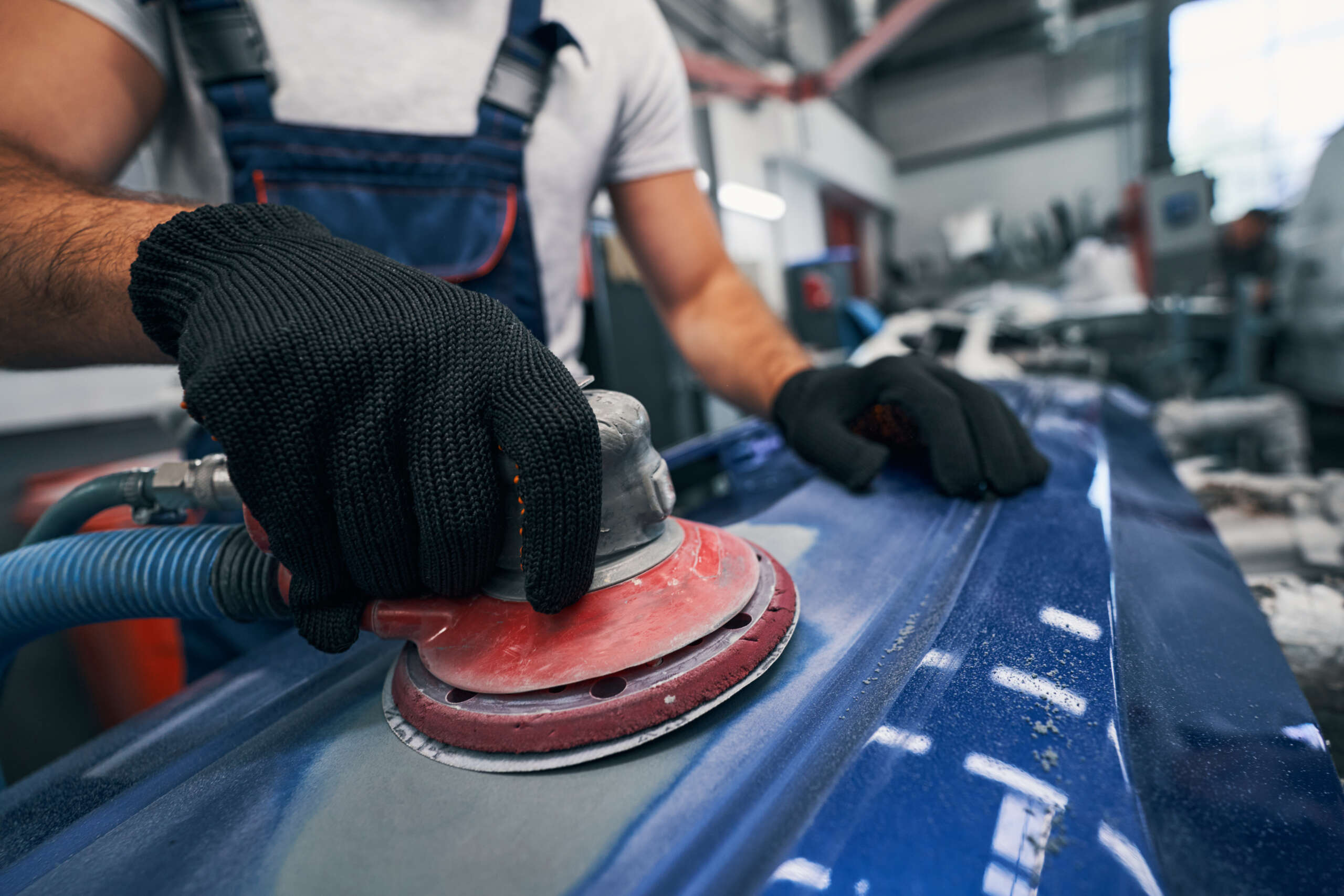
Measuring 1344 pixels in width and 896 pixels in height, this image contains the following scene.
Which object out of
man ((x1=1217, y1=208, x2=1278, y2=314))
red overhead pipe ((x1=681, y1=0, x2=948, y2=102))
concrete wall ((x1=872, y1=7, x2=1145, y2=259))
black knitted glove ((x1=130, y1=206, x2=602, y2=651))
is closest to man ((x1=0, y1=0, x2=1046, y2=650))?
black knitted glove ((x1=130, y1=206, x2=602, y2=651))

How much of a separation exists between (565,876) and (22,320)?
26.9 inches

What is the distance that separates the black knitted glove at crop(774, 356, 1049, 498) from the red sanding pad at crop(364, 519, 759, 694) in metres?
0.41

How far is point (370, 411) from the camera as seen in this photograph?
395 millimetres

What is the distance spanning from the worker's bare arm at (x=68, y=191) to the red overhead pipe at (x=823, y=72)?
5.22m

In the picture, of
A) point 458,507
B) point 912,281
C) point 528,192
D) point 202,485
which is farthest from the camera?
point 912,281

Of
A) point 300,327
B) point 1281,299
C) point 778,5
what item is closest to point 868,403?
point 300,327

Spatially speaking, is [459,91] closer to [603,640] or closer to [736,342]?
[736,342]

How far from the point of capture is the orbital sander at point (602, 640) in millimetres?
402

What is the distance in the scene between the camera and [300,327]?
0.38 meters

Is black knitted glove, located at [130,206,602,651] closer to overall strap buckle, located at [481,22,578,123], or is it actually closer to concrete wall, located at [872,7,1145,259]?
overall strap buckle, located at [481,22,578,123]

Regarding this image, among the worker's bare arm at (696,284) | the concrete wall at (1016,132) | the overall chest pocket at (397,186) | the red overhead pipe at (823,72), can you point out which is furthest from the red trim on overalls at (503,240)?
the concrete wall at (1016,132)

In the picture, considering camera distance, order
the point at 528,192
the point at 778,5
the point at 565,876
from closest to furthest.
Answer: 1. the point at 565,876
2. the point at 528,192
3. the point at 778,5

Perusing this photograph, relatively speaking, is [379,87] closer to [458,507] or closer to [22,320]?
[22,320]

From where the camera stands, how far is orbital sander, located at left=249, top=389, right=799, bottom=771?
1.32ft
